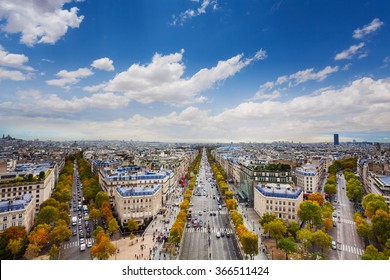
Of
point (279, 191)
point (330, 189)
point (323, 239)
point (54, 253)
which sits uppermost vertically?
point (279, 191)

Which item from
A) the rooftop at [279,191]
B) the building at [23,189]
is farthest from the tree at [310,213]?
the building at [23,189]

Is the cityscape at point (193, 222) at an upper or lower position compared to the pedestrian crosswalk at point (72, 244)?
upper

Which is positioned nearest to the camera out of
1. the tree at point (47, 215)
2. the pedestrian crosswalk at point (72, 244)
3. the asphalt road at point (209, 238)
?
the asphalt road at point (209, 238)

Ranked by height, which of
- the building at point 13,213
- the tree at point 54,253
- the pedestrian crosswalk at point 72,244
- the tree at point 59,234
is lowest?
the pedestrian crosswalk at point 72,244

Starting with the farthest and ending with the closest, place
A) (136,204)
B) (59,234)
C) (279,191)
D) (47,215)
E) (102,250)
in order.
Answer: (279,191) → (136,204) → (47,215) → (59,234) → (102,250)

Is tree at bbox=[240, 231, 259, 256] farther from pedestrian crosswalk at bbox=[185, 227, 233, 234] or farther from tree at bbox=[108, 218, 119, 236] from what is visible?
tree at bbox=[108, 218, 119, 236]

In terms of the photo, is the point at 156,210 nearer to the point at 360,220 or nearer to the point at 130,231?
the point at 130,231

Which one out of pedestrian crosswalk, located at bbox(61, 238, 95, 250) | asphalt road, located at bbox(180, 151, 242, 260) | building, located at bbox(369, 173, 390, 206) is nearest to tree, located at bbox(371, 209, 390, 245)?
building, located at bbox(369, 173, 390, 206)

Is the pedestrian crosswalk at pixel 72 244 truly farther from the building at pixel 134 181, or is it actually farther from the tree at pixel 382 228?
the tree at pixel 382 228

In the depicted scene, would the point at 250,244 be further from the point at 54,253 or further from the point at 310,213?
the point at 54,253

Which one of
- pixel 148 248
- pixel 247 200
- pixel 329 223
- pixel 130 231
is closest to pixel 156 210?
pixel 130 231

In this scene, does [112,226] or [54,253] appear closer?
[54,253]

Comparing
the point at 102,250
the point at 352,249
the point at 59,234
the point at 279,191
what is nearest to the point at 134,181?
the point at 59,234
